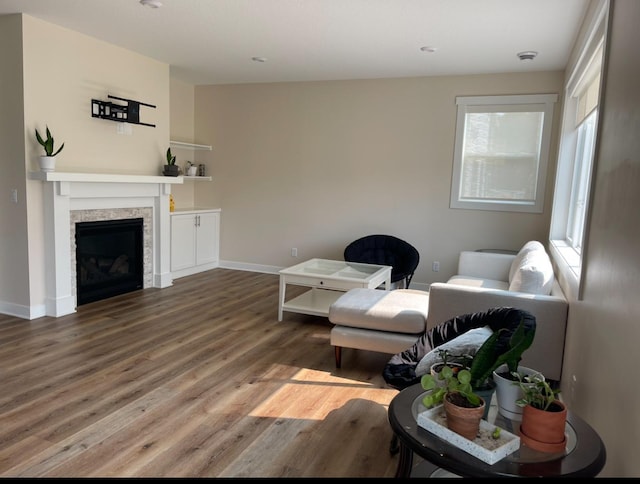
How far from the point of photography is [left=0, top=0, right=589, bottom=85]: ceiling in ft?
11.5

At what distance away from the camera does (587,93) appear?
382 centimetres

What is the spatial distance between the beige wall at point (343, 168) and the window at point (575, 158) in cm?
76

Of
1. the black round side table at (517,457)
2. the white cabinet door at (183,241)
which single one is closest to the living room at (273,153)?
the white cabinet door at (183,241)

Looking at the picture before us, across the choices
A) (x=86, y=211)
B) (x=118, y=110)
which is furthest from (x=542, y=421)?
(x=118, y=110)

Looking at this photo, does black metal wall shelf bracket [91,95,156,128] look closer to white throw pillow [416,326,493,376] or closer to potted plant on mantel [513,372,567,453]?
white throw pillow [416,326,493,376]

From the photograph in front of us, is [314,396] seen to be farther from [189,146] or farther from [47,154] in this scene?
[189,146]

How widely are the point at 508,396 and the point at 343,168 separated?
4695mm

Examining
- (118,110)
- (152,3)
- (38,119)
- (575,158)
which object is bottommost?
(575,158)

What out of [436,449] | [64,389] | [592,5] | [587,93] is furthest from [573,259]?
[64,389]

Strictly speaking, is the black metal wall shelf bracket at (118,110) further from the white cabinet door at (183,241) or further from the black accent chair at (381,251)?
the black accent chair at (381,251)

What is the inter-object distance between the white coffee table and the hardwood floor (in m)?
0.17

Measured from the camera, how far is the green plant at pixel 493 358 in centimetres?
157

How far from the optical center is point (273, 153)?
252 inches

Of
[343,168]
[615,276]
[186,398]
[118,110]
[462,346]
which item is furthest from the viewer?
[343,168]
